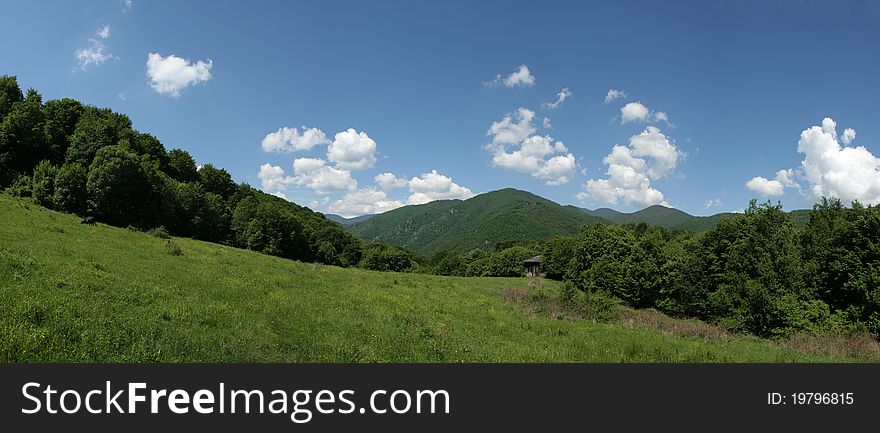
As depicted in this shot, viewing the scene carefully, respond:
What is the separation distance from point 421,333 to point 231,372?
9095mm

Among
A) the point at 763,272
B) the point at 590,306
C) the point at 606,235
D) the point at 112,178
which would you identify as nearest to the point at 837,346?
the point at 590,306

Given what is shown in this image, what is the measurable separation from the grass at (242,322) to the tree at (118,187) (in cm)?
2577

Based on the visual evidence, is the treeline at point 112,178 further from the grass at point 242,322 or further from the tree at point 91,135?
the grass at point 242,322

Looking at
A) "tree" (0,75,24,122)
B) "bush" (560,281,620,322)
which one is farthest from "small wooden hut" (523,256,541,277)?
"tree" (0,75,24,122)

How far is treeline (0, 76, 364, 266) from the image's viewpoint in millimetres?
48969

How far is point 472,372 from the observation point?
956 cm

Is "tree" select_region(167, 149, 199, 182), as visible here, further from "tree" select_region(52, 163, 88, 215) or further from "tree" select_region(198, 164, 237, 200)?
"tree" select_region(52, 163, 88, 215)

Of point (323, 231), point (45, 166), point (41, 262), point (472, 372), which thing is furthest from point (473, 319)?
point (323, 231)

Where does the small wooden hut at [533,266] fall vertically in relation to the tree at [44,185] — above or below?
below

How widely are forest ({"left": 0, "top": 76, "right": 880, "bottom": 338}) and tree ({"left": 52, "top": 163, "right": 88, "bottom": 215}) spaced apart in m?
0.12

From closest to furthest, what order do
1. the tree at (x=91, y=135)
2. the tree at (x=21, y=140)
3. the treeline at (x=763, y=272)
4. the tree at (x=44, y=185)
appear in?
the treeline at (x=763, y=272) → the tree at (x=44, y=185) → the tree at (x=21, y=140) → the tree at (x=91, y=135)

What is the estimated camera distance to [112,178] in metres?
49.5

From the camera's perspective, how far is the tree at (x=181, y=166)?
7850 cm

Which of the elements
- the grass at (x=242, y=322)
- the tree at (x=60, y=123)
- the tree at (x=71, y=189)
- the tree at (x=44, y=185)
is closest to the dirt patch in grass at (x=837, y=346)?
the grass at (x=242, y=322)
